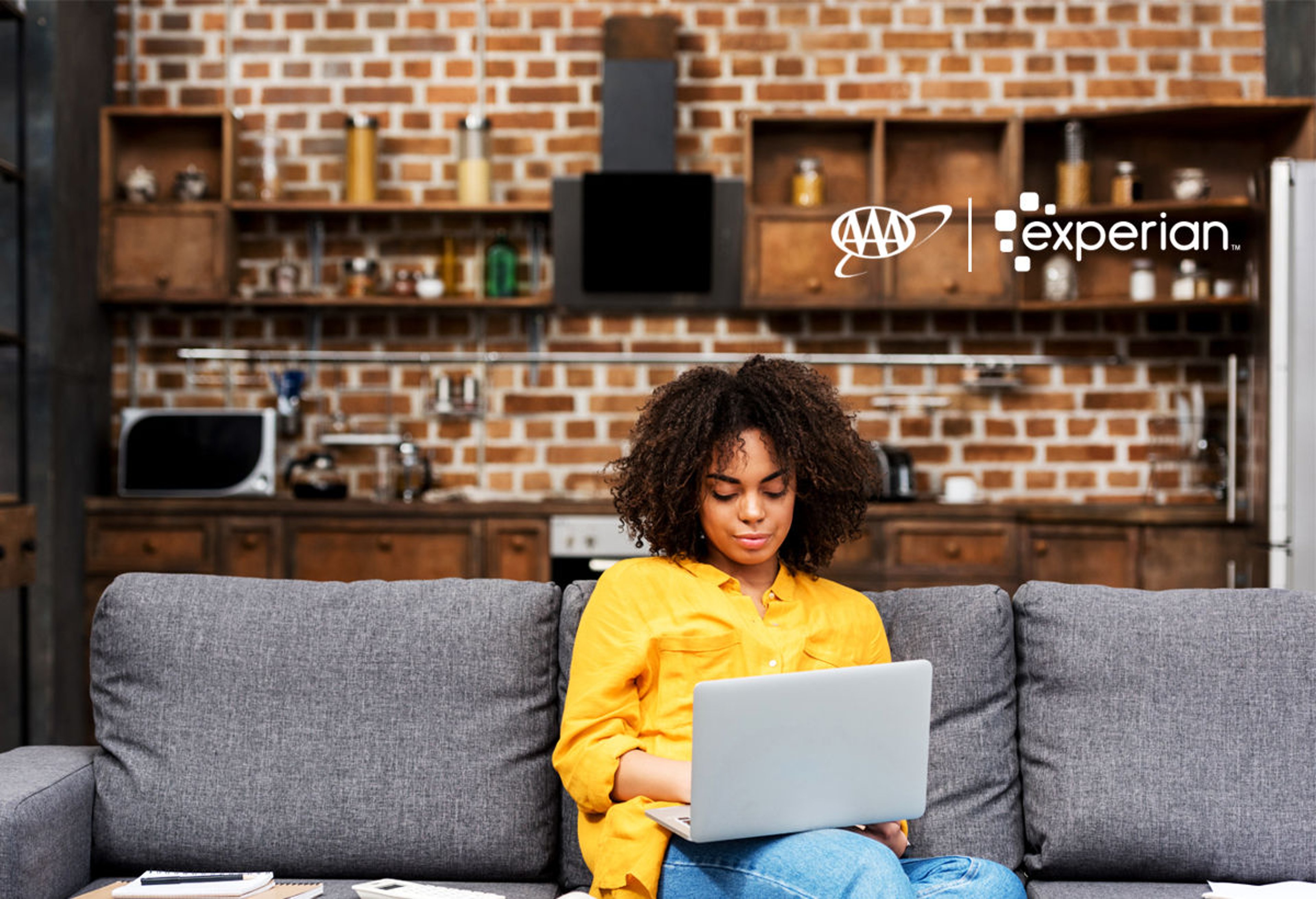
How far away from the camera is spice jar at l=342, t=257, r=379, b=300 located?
417 centimetres

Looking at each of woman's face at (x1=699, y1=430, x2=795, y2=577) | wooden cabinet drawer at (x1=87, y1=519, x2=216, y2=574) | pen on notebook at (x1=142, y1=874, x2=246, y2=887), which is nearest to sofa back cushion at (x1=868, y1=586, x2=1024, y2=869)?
woman's face at (x1=699, y1=430, x2=795, y2=577)

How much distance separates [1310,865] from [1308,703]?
8.8 inches

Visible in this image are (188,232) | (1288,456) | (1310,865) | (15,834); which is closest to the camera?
(15,834)

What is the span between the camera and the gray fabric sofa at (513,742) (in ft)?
5.44

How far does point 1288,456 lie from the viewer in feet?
10.7

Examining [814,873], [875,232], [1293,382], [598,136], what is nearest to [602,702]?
[814,873]

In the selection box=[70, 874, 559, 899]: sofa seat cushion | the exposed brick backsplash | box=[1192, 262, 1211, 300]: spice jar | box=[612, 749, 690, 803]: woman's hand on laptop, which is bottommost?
box=[70, 874, 559, 899]: sofa seat cushion

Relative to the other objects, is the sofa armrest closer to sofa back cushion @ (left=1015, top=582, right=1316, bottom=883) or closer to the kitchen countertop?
sofa back cushion @ (left=1015, top=582, right=1316, bottom=883)

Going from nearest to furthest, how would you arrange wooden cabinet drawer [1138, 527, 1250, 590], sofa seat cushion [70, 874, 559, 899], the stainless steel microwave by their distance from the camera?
Result: sofa seat cushion [70, 874, 559, 899]
wooden cabinet drawer [1138, 527, 1250, 590]
the stainless steel microwave

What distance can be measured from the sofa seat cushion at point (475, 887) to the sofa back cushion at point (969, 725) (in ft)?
1.75

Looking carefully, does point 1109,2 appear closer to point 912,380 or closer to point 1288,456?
point 912,380

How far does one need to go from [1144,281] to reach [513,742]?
318cm

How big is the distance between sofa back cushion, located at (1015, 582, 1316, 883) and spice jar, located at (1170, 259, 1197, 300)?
2483 mm

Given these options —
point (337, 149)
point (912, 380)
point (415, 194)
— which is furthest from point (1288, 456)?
point (337, 149)
